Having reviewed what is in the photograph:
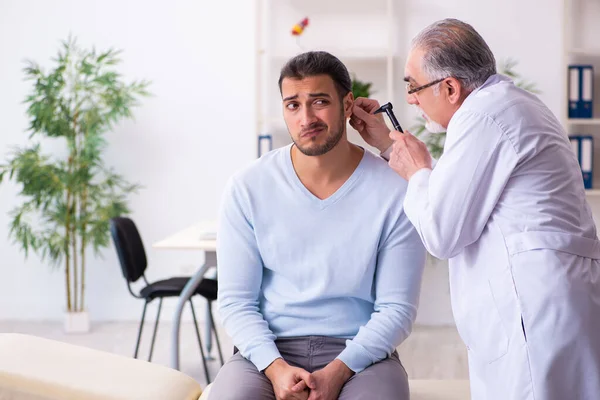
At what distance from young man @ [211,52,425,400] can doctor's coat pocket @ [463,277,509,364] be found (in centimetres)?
28

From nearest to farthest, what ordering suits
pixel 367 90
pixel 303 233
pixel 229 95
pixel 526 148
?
pixel 526 148, pixel 303 233, pixel 367 90, pixel 229 95

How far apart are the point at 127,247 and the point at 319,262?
6.18 ft

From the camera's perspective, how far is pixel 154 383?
6.43 ft

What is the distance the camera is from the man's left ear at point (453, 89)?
156cm

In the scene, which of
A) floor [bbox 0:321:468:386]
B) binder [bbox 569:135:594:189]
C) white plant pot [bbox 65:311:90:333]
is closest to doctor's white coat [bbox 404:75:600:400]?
floor [bbox 0:321:468:386]

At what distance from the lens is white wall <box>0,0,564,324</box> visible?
15.4 feet

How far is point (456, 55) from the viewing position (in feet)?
5.03

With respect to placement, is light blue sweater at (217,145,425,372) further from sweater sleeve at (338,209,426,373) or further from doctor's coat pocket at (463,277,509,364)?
doctor's coat pocket at (463,277,509,364)

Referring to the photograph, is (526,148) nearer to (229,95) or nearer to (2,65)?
(229,95)

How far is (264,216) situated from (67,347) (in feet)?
2.30

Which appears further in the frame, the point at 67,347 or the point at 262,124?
the point at 262,124

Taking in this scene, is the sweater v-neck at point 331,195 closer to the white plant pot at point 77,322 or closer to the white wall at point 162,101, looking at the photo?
the white wall at point 162,101

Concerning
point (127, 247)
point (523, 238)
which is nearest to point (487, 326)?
point (523, 238)

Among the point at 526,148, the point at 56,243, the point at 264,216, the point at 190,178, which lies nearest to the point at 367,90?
the point at 190,178
